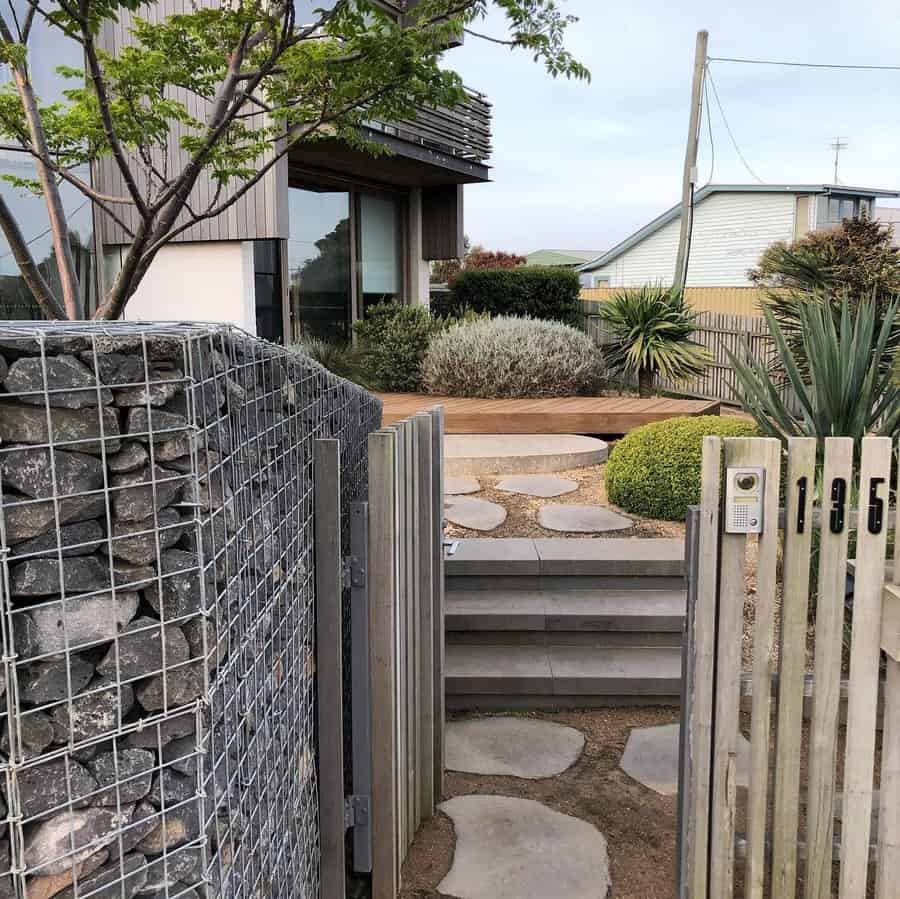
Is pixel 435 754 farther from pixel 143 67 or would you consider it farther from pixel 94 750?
pixel 143 67

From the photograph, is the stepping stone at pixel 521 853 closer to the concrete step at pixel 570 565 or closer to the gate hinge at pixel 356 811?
the gate hinge at pixel 356 811

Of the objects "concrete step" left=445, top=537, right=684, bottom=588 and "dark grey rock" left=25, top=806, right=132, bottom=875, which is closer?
"dark grey rock" left=25, top=806, right=132, bottom=875

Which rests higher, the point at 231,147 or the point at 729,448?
the point at 231,147

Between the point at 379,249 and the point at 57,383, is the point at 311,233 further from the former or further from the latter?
the point at 57,383

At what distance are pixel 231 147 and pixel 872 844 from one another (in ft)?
20.2

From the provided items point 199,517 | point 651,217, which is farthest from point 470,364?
point 651,217

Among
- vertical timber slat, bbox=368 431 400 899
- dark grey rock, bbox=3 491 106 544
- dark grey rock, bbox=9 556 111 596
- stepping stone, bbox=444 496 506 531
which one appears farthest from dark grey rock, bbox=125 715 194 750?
stepping stone, bbox=444 496 506 531

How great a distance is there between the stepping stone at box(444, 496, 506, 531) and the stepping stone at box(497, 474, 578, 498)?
442 millimetres

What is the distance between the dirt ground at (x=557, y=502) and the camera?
18.4 ft

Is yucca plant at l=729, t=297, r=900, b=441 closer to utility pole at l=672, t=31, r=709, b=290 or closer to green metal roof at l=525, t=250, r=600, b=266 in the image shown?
utility pole at l=672, t=31, r=709, b=290

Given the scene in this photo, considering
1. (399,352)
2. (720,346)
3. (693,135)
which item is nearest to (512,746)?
(399,352)

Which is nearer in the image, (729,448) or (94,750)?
(94,750)

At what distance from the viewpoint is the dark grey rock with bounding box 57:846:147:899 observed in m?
1.40

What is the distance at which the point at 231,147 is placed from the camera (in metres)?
6.86
